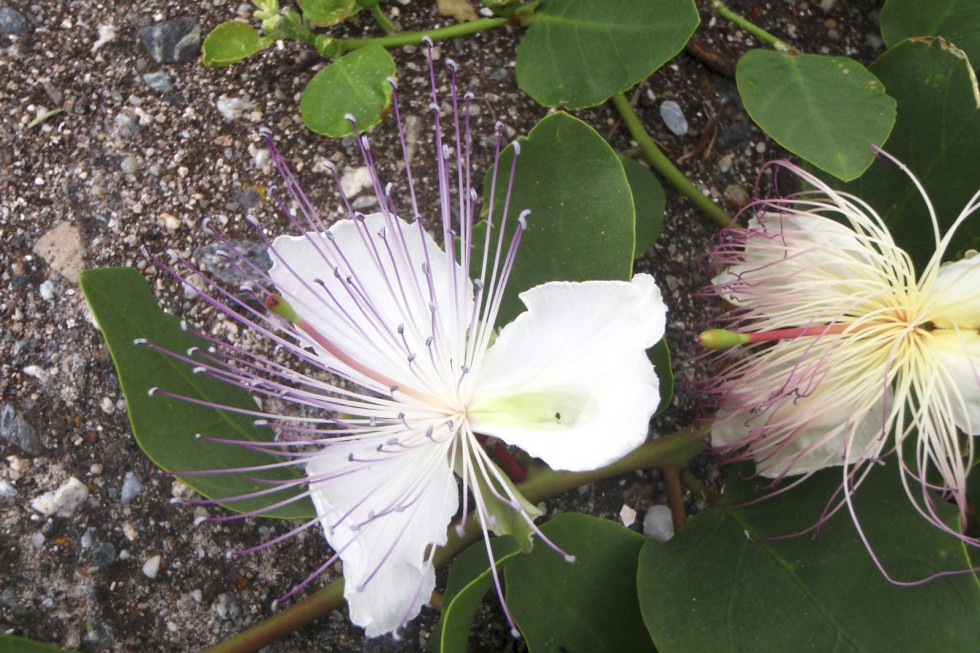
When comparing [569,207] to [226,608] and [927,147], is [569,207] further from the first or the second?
[226,608]

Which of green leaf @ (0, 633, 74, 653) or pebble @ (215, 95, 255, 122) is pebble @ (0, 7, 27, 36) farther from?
green leaf @ (0, 633, 74, 653)

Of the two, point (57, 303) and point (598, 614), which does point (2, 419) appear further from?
point (598, 614)

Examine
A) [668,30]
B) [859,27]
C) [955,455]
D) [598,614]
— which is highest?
[668,30]

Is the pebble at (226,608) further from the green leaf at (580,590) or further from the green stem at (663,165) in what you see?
the green stem at (663,165)

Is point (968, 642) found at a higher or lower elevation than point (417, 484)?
lower

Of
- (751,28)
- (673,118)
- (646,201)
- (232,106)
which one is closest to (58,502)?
(232,106)

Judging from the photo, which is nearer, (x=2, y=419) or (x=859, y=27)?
(x=2, y=419)

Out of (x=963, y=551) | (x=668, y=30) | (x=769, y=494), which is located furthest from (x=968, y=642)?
(x=668, y=30)
